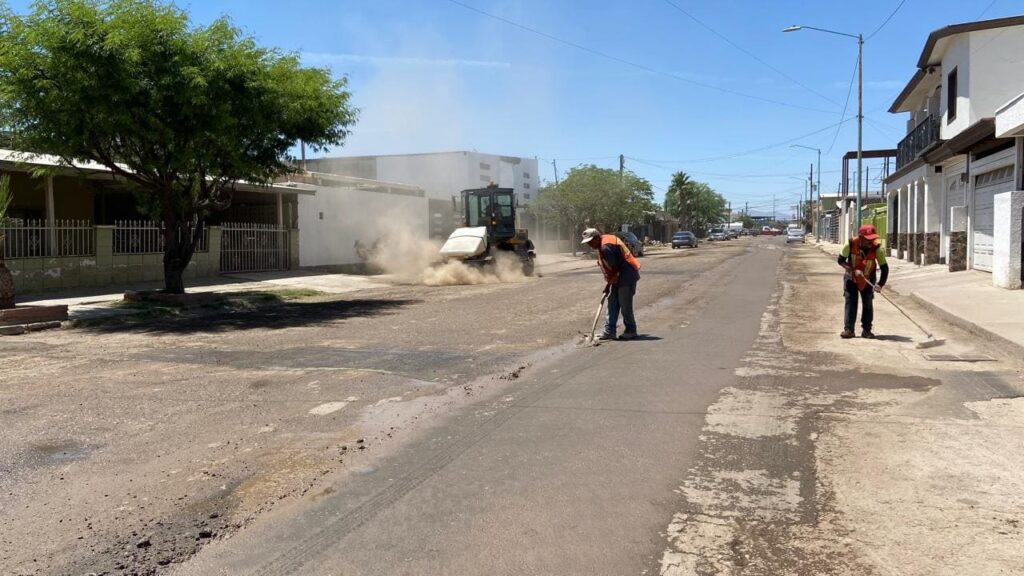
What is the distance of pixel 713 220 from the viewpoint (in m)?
116

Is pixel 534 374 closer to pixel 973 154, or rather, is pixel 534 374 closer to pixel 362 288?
pixel 362 288

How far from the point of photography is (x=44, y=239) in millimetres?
18438

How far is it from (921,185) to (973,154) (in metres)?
7.72

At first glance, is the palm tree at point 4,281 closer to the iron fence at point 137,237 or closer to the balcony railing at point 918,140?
the iron fence at point 137,237

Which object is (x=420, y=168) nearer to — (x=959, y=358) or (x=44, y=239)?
(x=44, y=239)

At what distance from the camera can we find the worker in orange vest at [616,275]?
10.4 metres

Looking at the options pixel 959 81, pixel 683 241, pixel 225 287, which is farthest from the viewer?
pixel 683 241

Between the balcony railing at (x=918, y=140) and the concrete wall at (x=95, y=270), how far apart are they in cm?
2485

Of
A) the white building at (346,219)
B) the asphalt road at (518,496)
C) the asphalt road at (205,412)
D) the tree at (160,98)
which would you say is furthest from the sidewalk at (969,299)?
the white building at (346,219)

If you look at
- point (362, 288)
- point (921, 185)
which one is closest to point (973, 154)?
point (921, 185)

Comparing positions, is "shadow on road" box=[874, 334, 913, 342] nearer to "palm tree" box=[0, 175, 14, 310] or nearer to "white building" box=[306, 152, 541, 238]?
"palm tree" box=[0, 175, 14, 310]

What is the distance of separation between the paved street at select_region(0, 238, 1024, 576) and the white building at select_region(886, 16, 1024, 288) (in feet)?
27.8

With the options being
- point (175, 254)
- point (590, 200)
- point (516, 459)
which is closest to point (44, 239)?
point (175, 254)

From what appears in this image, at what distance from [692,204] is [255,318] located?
290ft
